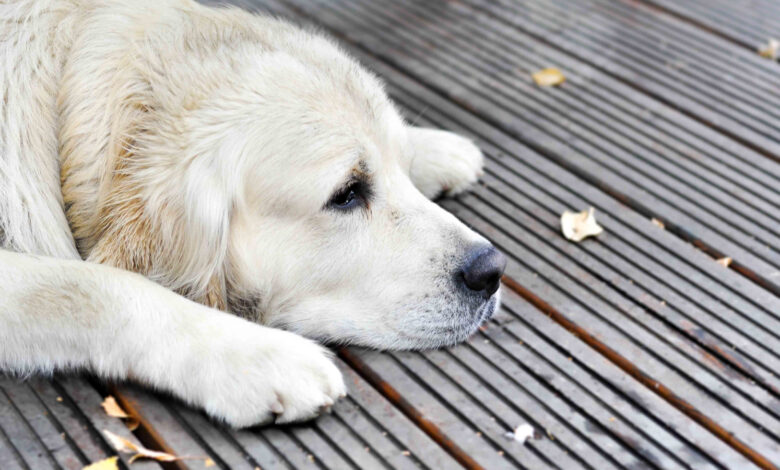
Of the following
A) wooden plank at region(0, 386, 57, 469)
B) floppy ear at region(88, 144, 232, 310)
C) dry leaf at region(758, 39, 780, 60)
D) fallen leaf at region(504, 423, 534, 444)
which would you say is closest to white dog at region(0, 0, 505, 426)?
floppy ear at region(88, 144, 232, 310)

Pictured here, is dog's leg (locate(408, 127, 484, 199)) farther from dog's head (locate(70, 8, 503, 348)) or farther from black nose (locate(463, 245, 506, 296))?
black nose (locate(463, 245, 506, 296))

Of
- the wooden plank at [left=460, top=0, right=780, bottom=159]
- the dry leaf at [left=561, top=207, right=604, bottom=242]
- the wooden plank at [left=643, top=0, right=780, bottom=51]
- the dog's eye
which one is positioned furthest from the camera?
the wooden plank at [left=643, top=0, right=780, bottom=51]

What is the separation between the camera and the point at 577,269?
9.96ft

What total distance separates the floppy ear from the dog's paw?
312mm

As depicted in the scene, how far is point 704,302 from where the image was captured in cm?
291

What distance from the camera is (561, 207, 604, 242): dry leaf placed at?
3199mm

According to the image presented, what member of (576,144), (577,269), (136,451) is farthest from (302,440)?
(576,144)

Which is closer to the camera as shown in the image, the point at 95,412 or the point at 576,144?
the point at 95,412

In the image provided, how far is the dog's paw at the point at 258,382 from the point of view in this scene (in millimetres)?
2162

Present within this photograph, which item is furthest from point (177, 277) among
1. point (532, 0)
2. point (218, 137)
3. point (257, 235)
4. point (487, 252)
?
point (532, 0)

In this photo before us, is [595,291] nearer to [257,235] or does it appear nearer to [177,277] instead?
[257,235]

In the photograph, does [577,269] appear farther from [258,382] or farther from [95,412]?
[95,412]

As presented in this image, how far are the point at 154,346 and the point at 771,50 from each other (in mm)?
3888

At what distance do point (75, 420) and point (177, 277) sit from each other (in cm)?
50
